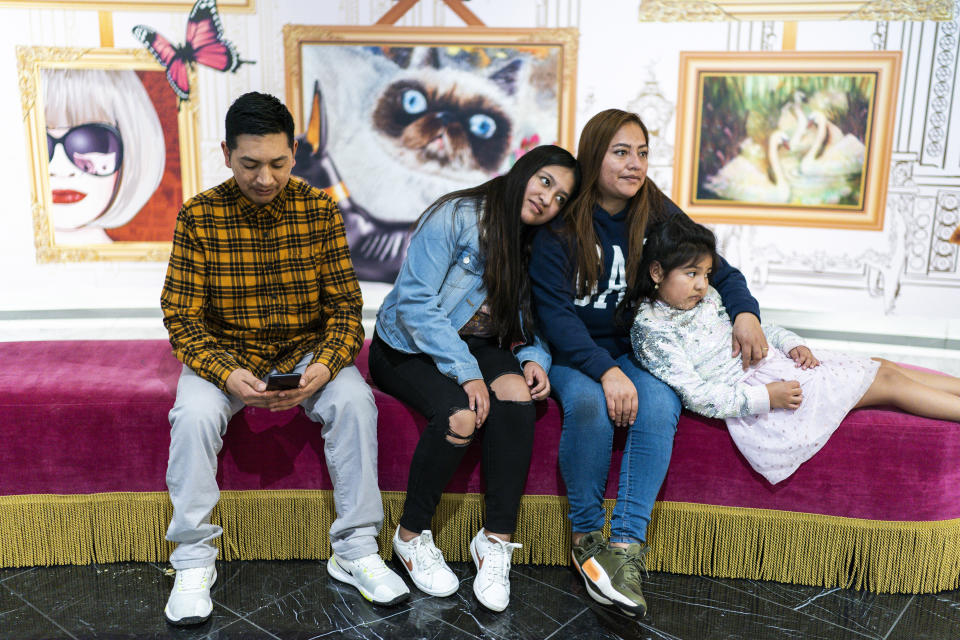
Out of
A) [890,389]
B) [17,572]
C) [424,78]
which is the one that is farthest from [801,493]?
[424,78]

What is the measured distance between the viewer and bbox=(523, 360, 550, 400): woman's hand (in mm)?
2264

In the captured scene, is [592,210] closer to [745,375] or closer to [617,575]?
[745,375]

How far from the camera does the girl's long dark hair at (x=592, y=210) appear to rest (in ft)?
7.84

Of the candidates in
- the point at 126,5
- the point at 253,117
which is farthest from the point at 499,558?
the point at 126,5

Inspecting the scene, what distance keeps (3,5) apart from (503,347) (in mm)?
4015

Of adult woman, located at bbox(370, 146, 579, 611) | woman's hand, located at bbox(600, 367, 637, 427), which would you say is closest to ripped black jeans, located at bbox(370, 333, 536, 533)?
adult woman, located at bbox(370, 146, 579, 611)

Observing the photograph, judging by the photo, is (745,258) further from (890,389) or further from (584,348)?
(584,348)

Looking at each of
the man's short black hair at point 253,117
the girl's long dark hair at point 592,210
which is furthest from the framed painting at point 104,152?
the girl's long dark hair at point 592,210

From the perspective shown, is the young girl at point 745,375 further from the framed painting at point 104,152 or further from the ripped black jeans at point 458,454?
the framed painting at point 104,152

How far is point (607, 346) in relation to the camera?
249cm

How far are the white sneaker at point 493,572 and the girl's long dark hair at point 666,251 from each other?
0.83 m

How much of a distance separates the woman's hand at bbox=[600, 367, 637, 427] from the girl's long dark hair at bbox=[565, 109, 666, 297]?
0.36 m

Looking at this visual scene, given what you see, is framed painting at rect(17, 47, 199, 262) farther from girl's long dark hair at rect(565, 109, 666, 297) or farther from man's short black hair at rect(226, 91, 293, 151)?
girl's long dark hair at rect(565, 109, 666, 297)

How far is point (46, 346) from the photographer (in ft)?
9.00
